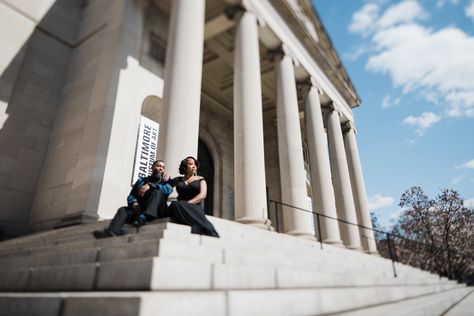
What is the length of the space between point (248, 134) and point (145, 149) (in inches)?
163

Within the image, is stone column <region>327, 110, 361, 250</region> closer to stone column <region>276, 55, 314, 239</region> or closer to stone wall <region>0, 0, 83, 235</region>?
stone column <region>276, 55, 314, 239</region>

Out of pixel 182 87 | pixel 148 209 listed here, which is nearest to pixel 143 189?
pixel 148 209

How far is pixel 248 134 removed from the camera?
1155cm

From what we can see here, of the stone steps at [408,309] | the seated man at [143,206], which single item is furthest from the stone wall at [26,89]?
the stone steps at [408,309]

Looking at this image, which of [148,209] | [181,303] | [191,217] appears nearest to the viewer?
[181,303]

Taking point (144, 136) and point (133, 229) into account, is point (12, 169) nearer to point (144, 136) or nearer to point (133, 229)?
point (144, 136)

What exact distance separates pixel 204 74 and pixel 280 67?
671cm

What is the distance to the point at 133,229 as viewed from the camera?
217 inches

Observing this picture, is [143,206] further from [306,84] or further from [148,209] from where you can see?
[306,84]

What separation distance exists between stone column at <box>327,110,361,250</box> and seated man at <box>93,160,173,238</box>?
14731mm

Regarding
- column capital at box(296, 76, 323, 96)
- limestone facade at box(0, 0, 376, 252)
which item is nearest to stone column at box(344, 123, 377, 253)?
limestone facade at box(0, 0, 376, 252)

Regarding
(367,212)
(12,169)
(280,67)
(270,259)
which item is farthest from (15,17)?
(367,212)

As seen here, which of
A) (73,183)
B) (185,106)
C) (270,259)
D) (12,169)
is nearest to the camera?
(270,259)

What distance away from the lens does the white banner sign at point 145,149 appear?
37.5 ft
